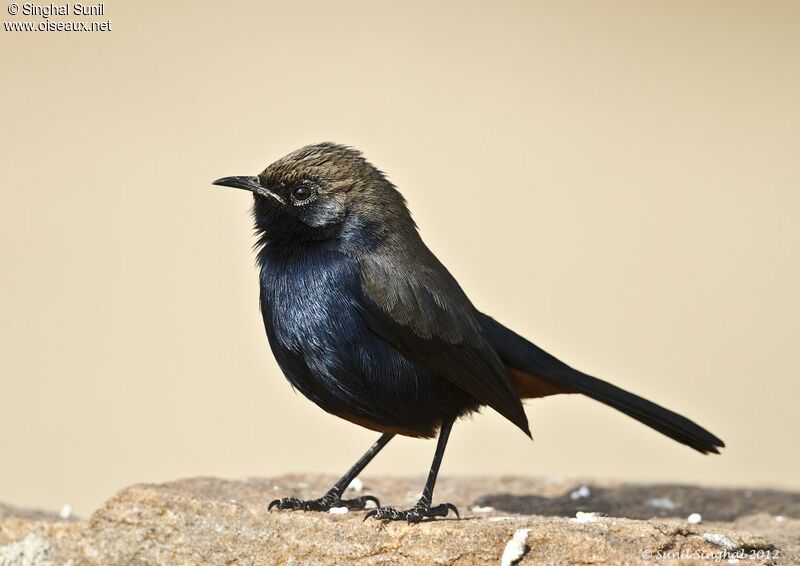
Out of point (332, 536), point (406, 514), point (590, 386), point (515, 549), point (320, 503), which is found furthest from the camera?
point (590, 386)

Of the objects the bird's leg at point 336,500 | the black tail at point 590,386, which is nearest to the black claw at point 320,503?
the bird's leg at point 336,500

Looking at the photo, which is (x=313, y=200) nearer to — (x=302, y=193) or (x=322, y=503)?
(x=302, y=193)

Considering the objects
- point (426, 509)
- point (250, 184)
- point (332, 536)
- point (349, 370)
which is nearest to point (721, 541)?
point (426, 509)

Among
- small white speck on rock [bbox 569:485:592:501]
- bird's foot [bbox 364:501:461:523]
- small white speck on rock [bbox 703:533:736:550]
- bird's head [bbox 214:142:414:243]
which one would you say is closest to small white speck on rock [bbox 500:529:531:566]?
bird's foot [bbox 364:501:461:523]

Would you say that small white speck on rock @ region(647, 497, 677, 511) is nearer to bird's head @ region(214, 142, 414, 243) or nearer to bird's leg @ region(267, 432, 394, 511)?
bird's leg @ region(267, 432, 394, 511)

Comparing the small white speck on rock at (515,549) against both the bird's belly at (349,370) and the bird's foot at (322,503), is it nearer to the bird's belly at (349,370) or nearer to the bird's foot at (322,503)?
the bird's belly at (349,370)

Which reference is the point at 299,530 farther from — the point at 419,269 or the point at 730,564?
the point at 730,564

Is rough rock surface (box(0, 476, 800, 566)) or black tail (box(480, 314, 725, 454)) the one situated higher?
black tail (box(480, 314, 725, 454))
